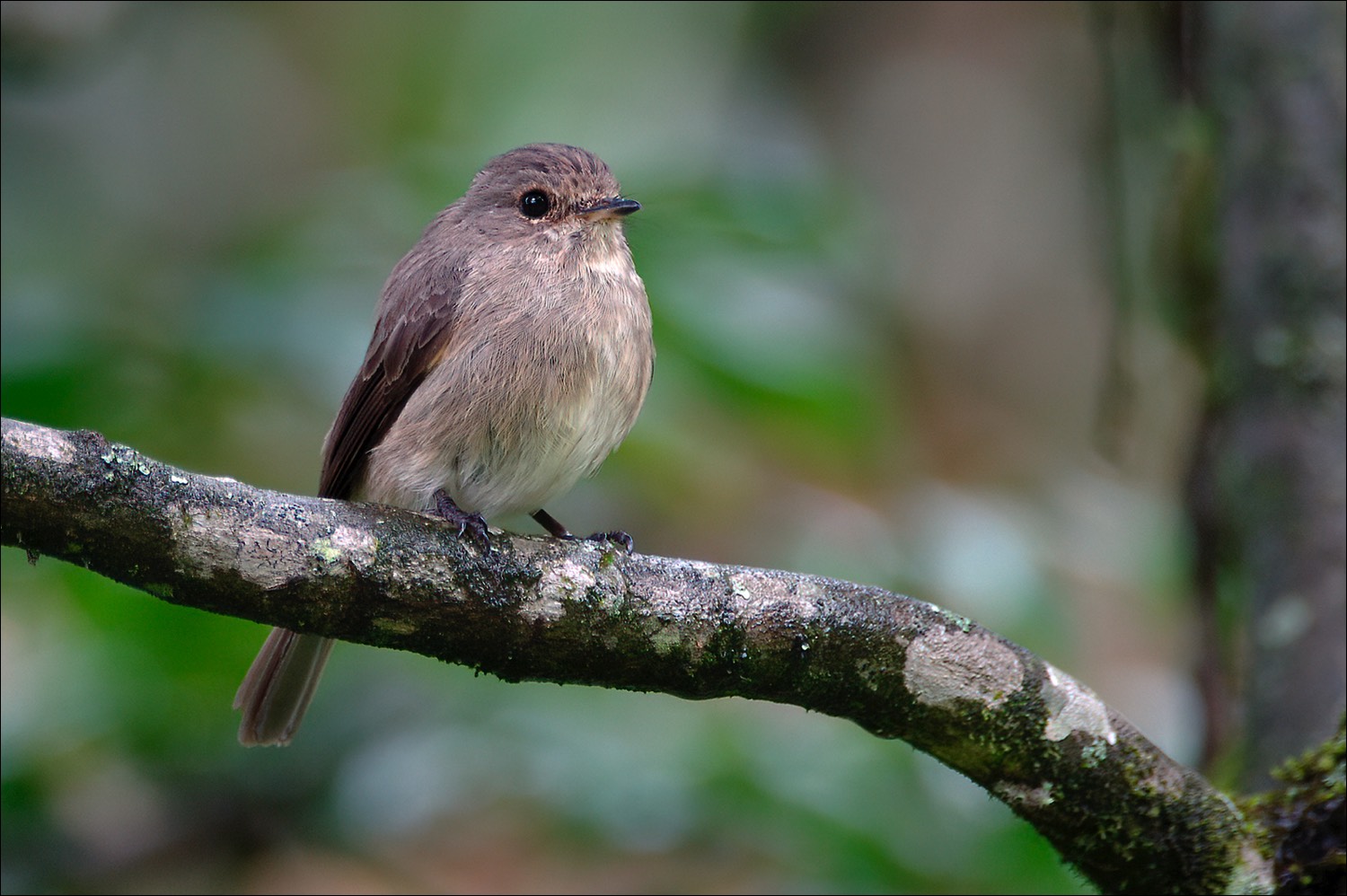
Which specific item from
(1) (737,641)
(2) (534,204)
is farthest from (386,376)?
(1) (737,641)

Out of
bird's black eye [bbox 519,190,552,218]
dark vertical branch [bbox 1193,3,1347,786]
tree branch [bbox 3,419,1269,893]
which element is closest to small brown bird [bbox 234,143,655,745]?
bird's black eye [bbox 519,190,552,218]

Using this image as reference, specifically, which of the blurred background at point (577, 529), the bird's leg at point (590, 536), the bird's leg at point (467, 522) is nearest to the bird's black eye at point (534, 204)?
the blurred background at point (577, 529)

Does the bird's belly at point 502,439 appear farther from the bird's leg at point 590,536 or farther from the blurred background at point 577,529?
the blurred background at point 577,529

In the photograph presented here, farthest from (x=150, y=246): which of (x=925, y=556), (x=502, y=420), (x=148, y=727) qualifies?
(x=925, y=556)

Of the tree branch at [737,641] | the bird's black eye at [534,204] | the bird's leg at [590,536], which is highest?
the bird's black eye at [534,204]

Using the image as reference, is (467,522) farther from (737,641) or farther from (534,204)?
(534,204)

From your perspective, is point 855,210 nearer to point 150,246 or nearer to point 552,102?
point 552,102
